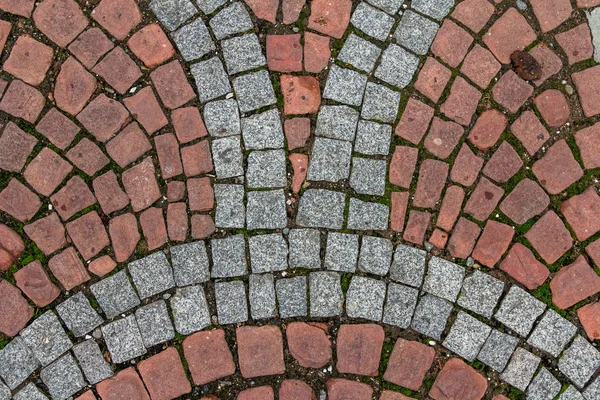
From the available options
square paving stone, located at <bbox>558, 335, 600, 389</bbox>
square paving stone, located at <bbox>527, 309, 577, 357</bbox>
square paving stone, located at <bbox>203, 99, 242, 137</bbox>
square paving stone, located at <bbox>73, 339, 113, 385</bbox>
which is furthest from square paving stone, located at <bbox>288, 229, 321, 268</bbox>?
square paving stone, located at <bbox>558, 335, 600, 389</bbox>

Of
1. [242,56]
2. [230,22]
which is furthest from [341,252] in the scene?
[230,22]

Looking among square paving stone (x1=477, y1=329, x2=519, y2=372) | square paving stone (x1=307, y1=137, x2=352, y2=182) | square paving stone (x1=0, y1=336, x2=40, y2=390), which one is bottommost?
square paving stone (x1=477, y1=329, x2=519, y2=372)

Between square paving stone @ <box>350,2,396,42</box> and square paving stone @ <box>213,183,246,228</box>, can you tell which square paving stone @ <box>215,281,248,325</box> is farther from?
square paving stone @ <box>350,2,396,42</box>

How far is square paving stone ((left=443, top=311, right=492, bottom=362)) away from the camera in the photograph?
10.7 feet

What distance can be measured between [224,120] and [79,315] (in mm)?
1483

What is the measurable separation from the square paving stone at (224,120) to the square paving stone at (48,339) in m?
1.51

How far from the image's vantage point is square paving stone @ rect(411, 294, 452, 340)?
10.7 ft

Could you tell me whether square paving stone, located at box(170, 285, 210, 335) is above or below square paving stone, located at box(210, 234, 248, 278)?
below

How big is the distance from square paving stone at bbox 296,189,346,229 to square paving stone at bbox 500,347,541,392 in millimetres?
1348

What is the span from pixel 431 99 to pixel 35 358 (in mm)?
2919

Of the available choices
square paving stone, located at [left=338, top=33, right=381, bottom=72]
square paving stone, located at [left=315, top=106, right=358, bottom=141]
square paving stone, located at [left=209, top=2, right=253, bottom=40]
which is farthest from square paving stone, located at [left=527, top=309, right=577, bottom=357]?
square paving stone, located at [left=209, top=2, right=253, bottom=40]

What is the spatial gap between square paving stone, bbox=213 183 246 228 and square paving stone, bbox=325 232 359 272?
1.82 feet

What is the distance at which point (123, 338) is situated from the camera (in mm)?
3232

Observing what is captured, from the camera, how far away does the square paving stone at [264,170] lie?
10.7ft
